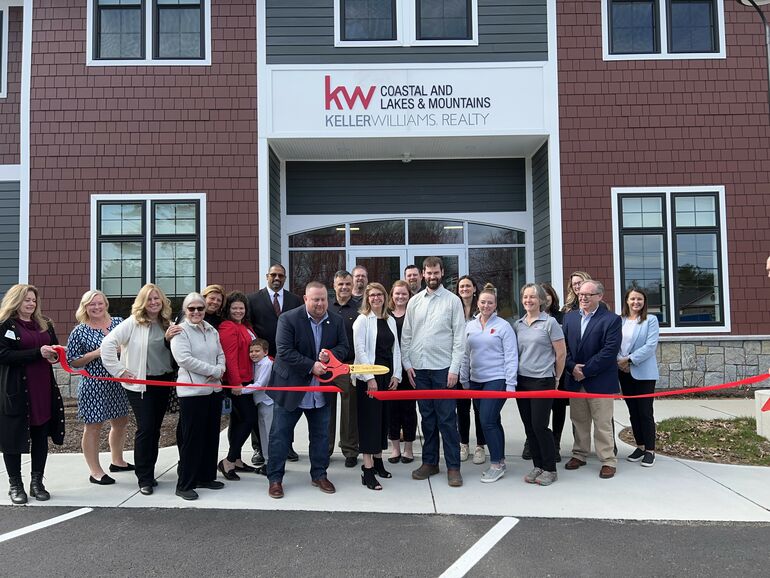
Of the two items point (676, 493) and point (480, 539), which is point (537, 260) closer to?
point (676, 493)

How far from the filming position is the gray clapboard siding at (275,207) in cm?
1030

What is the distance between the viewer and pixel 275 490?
493 centimetres

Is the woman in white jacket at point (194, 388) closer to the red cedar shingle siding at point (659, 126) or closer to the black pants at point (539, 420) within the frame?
the black pants at point (539, 420)

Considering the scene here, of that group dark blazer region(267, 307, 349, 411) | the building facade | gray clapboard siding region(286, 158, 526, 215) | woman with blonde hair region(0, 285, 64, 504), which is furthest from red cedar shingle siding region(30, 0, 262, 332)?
dark blazer region(267, 307, 349, 411)

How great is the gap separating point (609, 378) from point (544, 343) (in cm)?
79

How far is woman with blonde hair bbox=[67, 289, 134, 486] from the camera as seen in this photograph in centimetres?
520

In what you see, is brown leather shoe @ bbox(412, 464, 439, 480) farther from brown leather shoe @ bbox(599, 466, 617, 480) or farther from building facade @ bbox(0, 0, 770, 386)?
building facade @ bbox(0, 0, 770, 386)

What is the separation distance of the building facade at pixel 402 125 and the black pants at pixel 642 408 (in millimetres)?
4219

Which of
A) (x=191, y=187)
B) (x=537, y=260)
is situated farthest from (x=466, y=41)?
(x=191, y=187)

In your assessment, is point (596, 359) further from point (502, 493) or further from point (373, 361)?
point (373, 361)

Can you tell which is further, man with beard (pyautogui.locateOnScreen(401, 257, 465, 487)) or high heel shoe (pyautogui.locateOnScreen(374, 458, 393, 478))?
high heel shoe (pyautogui.locateOnScreen(374, 458, 393, 478))

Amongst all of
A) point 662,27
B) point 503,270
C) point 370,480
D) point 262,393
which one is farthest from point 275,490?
point 662,27

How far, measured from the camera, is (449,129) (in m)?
9.90

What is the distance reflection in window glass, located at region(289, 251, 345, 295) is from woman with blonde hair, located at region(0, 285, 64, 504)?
622 cm
